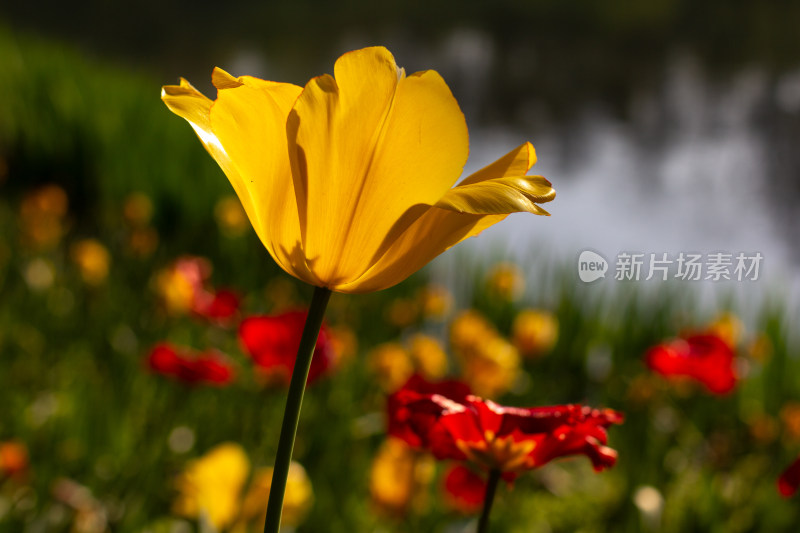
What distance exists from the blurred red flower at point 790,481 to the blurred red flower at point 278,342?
23.0 inches

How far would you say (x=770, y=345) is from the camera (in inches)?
72.0

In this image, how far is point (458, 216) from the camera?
0.28 m

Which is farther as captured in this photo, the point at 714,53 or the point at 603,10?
the point at 603,10

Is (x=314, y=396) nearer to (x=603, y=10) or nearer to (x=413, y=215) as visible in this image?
(x=413, y=215)

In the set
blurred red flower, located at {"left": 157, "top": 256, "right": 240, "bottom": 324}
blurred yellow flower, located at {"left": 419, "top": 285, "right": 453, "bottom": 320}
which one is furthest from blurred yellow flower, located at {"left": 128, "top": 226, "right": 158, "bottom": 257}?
blurred yellow flower, located at {"left": 419, "top": 285, "right": 453, "bottom": 320}

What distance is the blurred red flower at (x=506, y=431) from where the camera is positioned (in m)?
0.35

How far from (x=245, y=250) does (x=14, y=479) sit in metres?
1.20

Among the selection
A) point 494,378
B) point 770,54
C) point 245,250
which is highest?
point 770,54

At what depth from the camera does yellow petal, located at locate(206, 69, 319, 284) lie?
275 millimetres

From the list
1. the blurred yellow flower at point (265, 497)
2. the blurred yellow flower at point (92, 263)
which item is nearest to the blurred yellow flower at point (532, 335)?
the blurred yellow flower at point (265, 497)

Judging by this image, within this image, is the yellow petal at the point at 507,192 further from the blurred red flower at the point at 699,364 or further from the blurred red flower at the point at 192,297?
the blurred red flower at the point at 699,364

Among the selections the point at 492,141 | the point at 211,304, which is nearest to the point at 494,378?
the point at 211,304

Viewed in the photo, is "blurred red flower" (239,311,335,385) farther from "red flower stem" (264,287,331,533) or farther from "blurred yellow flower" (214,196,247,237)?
"blurred yellow flower" (214,196,247,237)

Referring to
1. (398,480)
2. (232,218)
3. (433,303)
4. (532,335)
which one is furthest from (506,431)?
(232,218)
